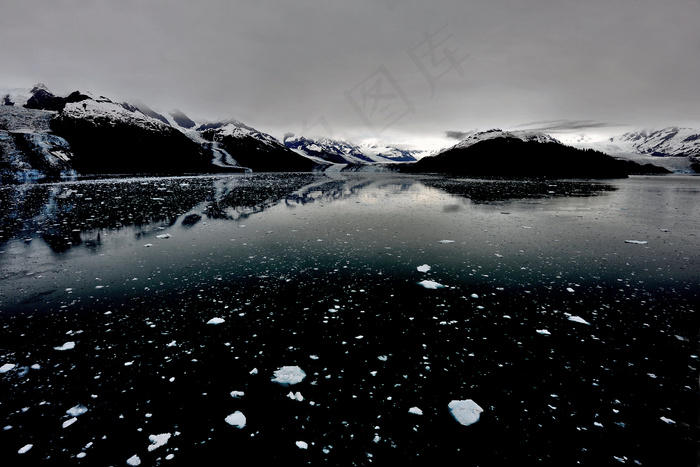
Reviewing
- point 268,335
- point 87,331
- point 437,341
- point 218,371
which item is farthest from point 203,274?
point 437,341

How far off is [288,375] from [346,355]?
0.92 meters

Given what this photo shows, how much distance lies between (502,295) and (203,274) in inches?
289

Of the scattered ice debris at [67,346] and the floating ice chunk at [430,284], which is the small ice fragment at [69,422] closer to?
the scattered ice debris at [67,346]

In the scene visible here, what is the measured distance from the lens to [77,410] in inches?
141

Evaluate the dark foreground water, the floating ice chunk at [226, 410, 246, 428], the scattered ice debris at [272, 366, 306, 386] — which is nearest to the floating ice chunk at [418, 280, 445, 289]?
the dark foreground water

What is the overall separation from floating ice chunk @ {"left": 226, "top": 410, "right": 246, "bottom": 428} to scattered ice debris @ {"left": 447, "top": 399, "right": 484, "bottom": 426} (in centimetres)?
246

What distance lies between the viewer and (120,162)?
4080 inches

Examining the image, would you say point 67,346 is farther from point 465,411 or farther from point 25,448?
point 465,411

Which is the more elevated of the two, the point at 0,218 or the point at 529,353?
the point at 0,218

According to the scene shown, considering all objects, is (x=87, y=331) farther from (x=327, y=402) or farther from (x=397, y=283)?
(x=397, y=283)

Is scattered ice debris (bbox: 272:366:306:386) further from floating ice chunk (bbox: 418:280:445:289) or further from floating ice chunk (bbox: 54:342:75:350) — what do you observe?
floating ice chunk (bbox: 418:280:445:289)

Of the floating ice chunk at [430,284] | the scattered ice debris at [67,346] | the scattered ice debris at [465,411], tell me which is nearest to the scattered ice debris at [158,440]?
the scattered ice debris at [67,346]

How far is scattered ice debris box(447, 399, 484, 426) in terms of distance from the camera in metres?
3.51

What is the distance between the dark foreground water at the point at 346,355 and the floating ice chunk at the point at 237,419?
0.10 ft
